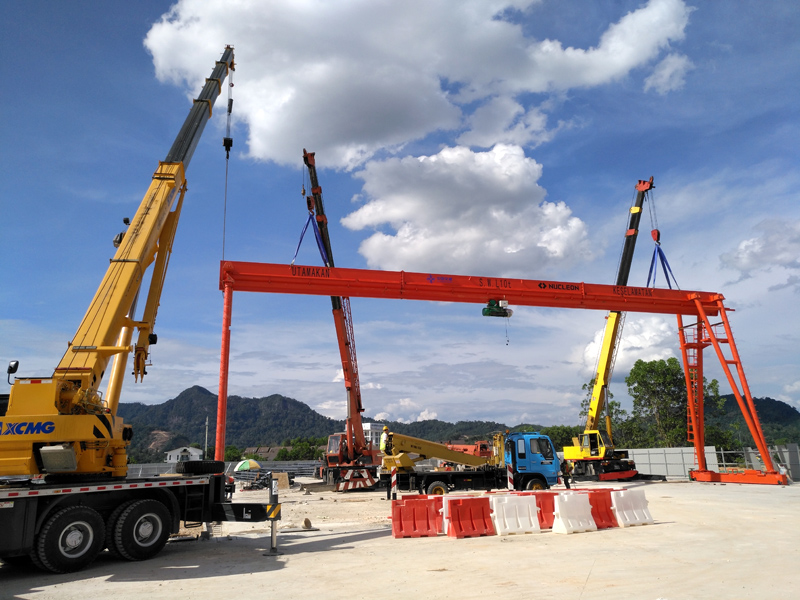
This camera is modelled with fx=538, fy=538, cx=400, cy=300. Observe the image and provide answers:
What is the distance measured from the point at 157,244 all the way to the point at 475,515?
10.2 m

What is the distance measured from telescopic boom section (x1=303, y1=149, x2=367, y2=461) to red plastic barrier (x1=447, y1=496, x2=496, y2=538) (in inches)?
708

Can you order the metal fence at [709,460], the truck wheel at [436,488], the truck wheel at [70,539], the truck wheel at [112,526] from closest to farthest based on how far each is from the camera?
1. the truck wheel at [70,539]
2. the truck wheel at [112,526]
3. the truck wheel at [436,488]
4. the metal fence at [709,460]

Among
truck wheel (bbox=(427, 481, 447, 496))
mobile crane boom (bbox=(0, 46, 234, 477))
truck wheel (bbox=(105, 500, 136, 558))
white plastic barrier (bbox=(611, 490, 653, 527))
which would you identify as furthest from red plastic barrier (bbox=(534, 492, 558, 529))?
mobile crane boom (bbox=(0, 46, 234, 477))

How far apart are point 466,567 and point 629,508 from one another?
6.22m

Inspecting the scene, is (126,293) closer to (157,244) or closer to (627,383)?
(157,244)

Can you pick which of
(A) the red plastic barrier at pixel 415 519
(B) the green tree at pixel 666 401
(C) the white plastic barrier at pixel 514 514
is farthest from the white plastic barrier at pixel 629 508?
(B) the green tree at pixel 666 401

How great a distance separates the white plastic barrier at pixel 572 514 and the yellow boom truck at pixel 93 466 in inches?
255

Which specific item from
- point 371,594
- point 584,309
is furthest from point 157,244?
point 584,309

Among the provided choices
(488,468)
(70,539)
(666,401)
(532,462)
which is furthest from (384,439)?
(666,401)

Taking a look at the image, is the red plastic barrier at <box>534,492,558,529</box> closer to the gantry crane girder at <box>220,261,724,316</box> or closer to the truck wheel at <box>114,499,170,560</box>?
the truck wheel at <box>114,499,170,560</box>

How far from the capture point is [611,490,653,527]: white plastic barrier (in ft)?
42.3

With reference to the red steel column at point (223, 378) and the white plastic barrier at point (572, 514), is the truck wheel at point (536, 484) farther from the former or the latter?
the red steel column at point (223, 378)

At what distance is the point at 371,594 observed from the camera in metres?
7.39

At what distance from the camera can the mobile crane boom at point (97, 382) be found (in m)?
9.12
